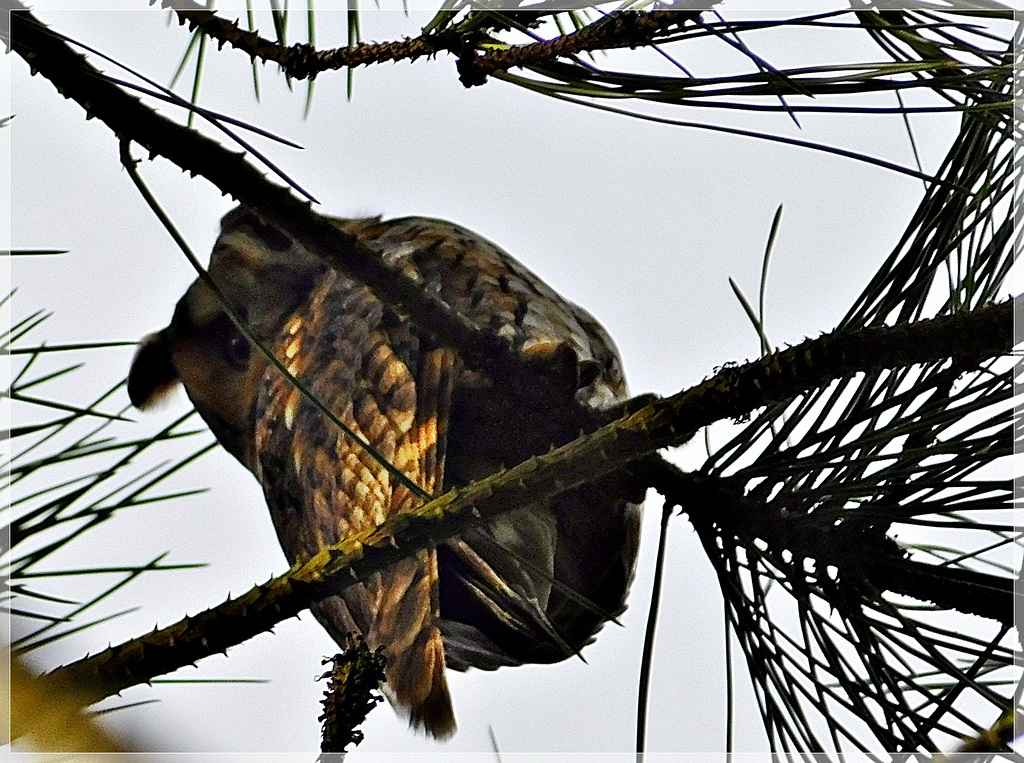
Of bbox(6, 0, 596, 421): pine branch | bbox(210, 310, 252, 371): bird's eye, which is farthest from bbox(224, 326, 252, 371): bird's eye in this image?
bbox(6, 0, 596, 421): pine branch

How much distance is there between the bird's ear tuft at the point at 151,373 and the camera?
49 cm

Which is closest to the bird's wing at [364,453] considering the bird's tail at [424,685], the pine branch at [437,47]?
the bird's tail at [424,685]

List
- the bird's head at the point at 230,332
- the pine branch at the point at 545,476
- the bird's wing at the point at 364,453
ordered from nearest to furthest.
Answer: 1. the pine branch at the point at 545,476
2. the bird's wing at the point at 364,453
3. the bird's head at the point at 230,332

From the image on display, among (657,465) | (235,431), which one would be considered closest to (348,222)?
(235,431)

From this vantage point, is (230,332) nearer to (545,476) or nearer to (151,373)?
(151,373)

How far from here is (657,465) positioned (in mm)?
348

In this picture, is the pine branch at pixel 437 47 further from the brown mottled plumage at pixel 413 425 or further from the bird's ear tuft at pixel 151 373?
the bird's ear tuft at pixel 151 373

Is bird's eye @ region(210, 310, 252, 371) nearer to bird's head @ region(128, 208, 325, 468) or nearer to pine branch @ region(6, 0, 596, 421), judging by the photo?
bird's head @ region(128, 208, 325, 468)

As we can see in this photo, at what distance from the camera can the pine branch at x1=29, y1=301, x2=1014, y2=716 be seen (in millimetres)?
255

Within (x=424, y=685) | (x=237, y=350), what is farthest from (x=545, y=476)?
(x=237, y=350)

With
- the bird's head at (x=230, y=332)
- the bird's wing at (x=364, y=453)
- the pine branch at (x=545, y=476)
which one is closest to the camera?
the pine branch at (x=545, y=476)

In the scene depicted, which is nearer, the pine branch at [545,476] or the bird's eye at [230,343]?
the pine branch at [545,476]

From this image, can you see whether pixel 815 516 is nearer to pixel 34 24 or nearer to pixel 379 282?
pixel 379 282

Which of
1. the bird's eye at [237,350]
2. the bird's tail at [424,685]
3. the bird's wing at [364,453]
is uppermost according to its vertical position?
the bird's eye at [237,350]
